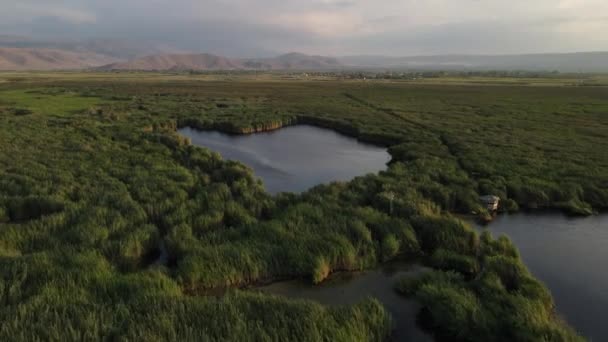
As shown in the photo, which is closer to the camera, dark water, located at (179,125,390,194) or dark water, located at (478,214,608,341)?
dark water, located at (478,214,608,341)

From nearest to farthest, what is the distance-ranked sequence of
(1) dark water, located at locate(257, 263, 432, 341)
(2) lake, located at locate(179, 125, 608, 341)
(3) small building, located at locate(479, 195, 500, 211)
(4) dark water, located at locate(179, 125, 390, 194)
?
(1) dark water, located at locate(257, 263, 432, 341) → (2) lake, located at locate(179, 125, 608, 341) → (3) small building, located at locate(479, 195, 500, 211) → (4) dark water, located at locate(179, 125, 390, 194)

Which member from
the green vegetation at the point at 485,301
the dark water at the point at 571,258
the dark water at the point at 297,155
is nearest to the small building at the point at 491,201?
the dark water at the point at 571,258

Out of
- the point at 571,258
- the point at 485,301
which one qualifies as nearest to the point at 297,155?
the point at 571,258

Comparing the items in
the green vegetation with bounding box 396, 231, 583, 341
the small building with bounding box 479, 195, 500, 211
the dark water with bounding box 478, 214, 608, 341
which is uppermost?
the small building with bounding box 479, 195, 500, 211

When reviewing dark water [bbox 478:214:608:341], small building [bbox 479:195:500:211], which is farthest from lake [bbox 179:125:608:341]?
small building [bbox 479:195:500:211]

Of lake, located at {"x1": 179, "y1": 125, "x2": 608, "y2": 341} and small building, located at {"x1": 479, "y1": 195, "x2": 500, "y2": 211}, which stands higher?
small building, located at {"x1": 479, "y1": 195, "x2": 500, "y2": 211}

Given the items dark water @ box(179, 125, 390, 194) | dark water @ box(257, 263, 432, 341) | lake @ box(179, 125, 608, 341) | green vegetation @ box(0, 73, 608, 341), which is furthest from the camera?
dark water @ box(179, 125, 390, 194)

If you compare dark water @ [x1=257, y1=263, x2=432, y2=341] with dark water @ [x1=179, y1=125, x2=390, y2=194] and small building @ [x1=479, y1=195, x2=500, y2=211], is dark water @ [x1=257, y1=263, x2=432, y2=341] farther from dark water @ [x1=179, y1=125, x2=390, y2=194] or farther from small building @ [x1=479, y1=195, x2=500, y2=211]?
dark water @ [x1=179, y1=125, x2=390, y2=194]

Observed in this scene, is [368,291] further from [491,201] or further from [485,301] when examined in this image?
[491,201]

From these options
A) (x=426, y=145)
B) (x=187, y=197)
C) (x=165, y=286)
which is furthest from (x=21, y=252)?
(x=426, y=145)
